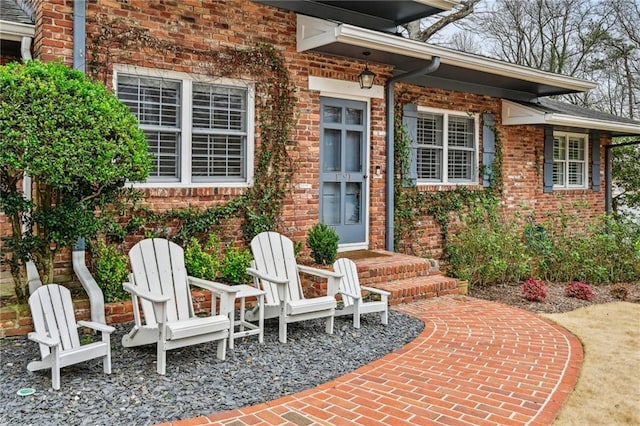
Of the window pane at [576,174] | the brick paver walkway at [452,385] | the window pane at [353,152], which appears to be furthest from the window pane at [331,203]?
the window pane at [576,174]

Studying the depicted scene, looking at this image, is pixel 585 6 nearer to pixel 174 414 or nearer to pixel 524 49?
pixel 524 49

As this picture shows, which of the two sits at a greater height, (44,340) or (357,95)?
(357,95)

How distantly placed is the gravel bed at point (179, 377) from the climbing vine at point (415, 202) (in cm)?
336

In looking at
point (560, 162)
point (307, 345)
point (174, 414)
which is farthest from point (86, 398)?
point (560, 162)

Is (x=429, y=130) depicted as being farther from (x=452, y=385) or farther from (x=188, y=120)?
(x=452, y=385)

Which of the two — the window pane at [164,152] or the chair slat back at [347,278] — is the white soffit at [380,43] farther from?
the chair slat back at [347,278]

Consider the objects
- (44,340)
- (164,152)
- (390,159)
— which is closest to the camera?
(44,340)

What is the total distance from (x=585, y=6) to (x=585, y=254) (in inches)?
574

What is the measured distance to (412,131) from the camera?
829 cm

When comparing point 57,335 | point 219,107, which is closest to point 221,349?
point 57,335

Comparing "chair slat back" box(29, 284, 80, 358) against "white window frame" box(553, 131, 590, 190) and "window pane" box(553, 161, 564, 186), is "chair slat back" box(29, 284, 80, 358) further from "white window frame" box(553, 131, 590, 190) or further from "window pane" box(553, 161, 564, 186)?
"window pane" box(553, 161, 564, 186)

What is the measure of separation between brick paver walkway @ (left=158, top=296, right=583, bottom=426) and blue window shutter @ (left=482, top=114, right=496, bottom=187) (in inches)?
177

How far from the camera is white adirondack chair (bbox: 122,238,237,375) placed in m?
3.81

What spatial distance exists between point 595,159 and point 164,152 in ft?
32.3
